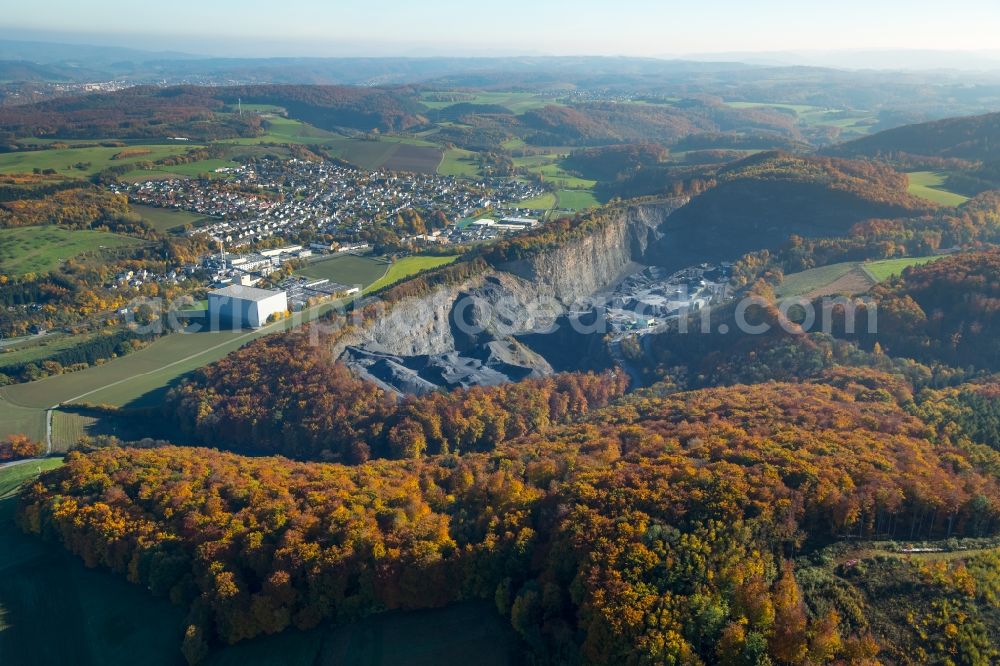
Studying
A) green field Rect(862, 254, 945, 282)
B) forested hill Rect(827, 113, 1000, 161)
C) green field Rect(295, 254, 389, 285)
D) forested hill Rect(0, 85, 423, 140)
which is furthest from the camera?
forested hill Rect(0, 85, 423, 140)

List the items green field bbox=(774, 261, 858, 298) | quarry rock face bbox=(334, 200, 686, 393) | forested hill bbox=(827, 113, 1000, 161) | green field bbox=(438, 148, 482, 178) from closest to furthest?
1. quarry rock face bbox=(334, 200, 686, 393)
2. green field bbox=(774, 261, 858, 298)
3. forested hill bbox=(827, 113, 1000, 161)
4. green field bbox=(438, 148, 482, 178)

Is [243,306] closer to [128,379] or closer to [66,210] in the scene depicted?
[128,379]

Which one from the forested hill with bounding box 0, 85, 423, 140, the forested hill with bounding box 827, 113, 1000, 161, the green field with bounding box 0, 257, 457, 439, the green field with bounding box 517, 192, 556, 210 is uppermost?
the forested hill with bounding box 0, 85, 423, 140

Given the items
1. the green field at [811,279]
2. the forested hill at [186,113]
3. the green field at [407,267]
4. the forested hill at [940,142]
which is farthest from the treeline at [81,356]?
the forested hill at [940,142]

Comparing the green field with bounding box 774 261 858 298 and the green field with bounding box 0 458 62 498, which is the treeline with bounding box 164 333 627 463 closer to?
the green field with bounding box 0 458 62 498

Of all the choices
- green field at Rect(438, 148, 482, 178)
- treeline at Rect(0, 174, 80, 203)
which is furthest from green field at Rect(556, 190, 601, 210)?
treeline at Rect(0, 174, 80, 203)

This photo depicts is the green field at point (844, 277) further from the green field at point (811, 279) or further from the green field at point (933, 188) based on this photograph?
the green field at point (933, 188)

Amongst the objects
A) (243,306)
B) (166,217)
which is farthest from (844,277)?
(166,217)
